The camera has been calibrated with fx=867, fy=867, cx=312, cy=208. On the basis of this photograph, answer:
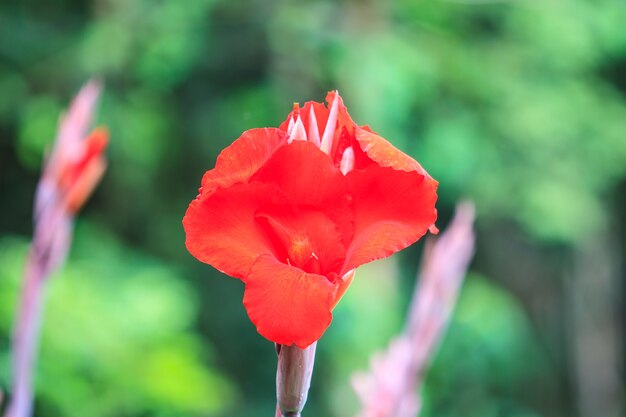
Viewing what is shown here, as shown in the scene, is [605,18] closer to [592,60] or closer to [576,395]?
[592,60]

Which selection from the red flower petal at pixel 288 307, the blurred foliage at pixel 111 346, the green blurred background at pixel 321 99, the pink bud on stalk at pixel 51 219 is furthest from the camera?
the green blurred background at pixel 321 99

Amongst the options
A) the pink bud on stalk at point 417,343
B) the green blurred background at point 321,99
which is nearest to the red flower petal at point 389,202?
the pink bud on stalk at point 417,343

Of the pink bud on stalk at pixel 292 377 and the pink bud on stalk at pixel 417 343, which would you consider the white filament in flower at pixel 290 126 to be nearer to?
the pink bud on stalk at pixel 292 377

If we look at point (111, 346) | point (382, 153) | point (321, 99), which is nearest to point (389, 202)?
point (382, 153)

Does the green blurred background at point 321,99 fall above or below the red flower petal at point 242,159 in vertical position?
above

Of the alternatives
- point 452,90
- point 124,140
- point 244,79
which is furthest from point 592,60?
point 124,140

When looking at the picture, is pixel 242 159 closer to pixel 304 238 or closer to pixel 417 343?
pixel 304 238
